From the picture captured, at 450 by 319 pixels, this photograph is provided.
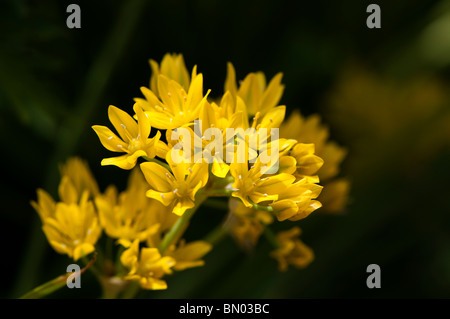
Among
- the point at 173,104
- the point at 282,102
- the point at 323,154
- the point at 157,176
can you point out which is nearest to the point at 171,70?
the point at 173,104

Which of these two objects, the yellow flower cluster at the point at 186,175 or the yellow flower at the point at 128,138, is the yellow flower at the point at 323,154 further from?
the yellow flower at the point at 128,138

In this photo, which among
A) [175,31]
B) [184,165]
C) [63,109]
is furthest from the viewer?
[175,31]

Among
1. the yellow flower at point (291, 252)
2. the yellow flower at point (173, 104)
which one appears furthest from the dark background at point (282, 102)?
the yellow flower at point (173, 104)

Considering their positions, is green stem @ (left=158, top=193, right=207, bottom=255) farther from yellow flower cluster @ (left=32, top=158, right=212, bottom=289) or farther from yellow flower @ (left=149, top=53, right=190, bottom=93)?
yellow flower @ (left=149, top=53, right=190, bottom=93)

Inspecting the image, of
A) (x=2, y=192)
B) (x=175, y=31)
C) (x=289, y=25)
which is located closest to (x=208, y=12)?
(x=175, y=31)

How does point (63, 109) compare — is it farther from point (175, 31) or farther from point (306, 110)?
point (306, 110)
